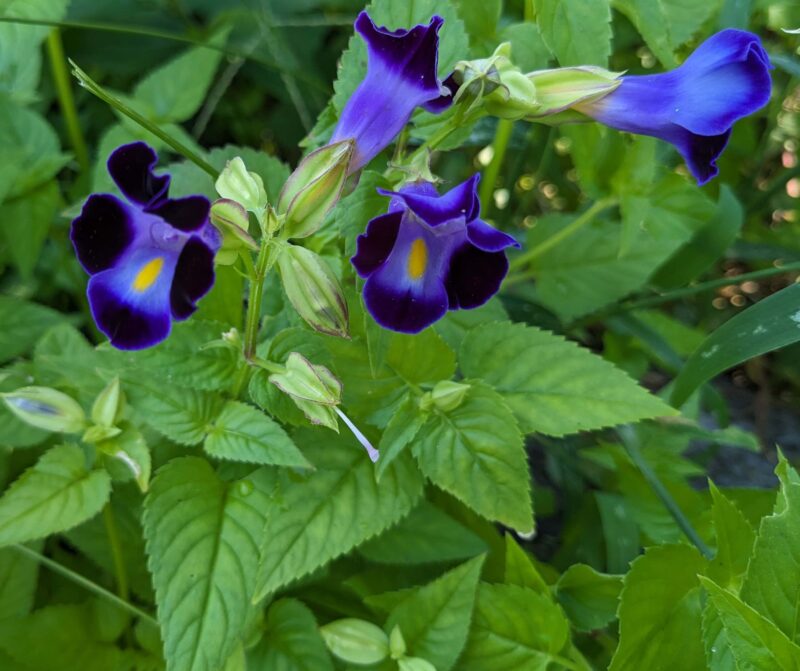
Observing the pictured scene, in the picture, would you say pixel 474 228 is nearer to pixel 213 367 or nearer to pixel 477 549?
pixel 213 367

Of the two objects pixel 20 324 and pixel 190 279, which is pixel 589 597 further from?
pixel 20 324

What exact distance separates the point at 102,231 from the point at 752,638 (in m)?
0.79

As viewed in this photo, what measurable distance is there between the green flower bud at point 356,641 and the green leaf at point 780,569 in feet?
1.42

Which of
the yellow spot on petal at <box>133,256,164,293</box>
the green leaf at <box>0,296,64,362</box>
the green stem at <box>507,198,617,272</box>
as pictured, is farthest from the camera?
the green stem at <box>507,198,617,272</box>

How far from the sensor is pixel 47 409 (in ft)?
3.29

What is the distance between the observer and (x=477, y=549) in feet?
3.76

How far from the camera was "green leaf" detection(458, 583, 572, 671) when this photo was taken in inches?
39.7

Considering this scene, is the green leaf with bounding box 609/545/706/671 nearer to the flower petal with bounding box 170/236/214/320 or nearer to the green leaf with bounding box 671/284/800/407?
the green leaf with bounding box 671/284/800/407

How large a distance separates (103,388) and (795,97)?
1.89 meters

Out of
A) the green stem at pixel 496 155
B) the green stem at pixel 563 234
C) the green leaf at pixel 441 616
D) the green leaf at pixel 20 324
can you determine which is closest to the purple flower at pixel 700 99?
the green stem at pixel 496 155

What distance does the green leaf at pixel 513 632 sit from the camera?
1.01 meters

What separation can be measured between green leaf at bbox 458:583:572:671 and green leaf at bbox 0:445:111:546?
1.63 ft

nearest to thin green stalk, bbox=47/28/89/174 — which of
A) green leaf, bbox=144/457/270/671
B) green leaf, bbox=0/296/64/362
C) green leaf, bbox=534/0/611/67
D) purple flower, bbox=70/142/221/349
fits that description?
green leaf, bbox=0/296/64/362

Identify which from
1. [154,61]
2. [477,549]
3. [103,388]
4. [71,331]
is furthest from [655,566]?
[154,61]
